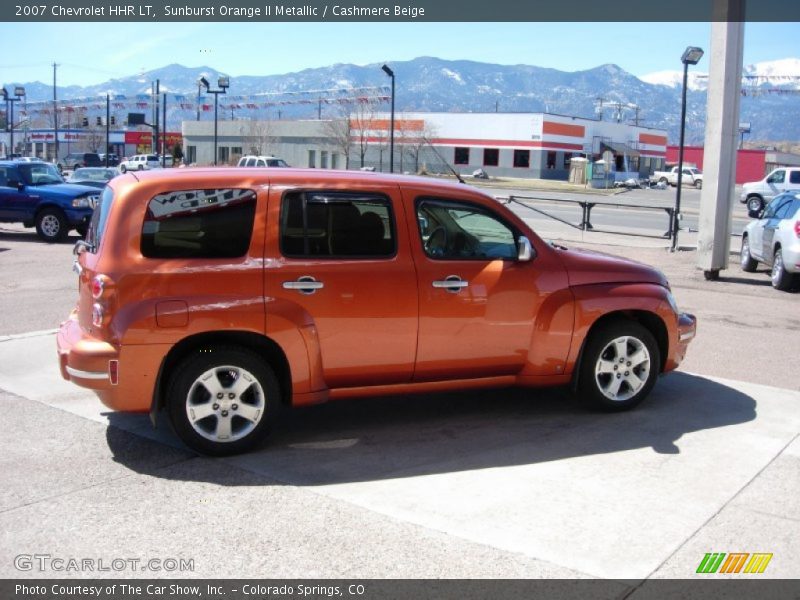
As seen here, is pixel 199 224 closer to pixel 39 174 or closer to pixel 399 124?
pixel 39 174

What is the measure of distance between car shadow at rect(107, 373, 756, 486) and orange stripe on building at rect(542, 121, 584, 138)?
71.8m

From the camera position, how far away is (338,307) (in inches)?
224

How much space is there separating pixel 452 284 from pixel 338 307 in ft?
2.71

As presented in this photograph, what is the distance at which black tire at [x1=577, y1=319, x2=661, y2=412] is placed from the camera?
6.48m

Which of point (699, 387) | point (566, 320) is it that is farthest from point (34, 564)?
point (699, 387)

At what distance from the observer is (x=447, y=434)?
613 cm

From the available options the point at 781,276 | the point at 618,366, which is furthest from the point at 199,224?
the point at 781,276

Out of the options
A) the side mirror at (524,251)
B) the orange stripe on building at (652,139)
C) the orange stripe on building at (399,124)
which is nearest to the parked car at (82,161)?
the orange stripe on building at (399,124)

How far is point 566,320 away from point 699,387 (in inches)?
75.8

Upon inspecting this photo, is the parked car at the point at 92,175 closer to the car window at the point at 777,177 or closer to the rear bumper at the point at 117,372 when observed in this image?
the rear bumper at the point at 117,372

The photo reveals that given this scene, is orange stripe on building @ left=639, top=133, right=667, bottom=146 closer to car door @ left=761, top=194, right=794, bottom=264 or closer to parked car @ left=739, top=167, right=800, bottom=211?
parked car @ left=739, top=167, right=800, bottom=211

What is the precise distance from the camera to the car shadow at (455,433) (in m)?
5.45

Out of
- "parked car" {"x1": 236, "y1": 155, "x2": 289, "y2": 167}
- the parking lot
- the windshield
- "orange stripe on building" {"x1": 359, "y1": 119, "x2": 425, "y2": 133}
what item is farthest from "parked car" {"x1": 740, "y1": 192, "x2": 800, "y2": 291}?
"orange stripe on building" {"x1": 359, "y1": 119, "x2": 425, "y2": 133}
